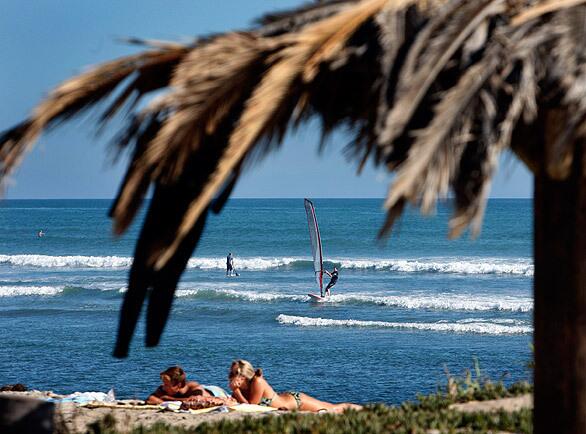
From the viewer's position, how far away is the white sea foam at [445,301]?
27.8 metres

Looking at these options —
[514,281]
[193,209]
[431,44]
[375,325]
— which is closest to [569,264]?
[431,44]

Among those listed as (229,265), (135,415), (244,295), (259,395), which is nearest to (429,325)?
(244,295)

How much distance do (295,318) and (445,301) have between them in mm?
6058

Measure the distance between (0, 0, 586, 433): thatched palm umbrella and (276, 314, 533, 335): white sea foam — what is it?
62.1 feet

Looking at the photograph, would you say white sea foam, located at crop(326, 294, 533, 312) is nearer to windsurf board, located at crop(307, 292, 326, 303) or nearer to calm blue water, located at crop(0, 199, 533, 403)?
calm blue water, located at crop(0, 199, 533, 403)

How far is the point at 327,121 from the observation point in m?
4.49

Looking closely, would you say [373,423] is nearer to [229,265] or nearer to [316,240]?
[316,240]

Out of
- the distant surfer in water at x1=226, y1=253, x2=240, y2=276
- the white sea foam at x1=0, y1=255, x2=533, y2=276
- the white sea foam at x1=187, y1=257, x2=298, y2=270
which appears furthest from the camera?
the white sea foam at x1=187, y1=257, x2=298, y2=270

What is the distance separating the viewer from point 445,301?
29.2 meters

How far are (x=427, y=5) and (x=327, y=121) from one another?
0.76m

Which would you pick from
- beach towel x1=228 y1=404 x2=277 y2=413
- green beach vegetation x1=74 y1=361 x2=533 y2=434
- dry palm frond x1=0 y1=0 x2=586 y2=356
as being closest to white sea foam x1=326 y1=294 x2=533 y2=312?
beach towel x1=228 y1=404 x2=277 y2=413

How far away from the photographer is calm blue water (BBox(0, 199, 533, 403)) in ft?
54.6

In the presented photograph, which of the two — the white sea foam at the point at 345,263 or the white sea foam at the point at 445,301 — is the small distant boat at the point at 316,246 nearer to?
the white sea foam at the point at 445,301

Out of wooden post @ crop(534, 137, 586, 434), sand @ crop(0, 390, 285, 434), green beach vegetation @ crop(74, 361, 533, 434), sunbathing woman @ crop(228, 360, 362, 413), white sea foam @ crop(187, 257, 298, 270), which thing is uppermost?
wooden post @ crop(534, 137, 586, 434)
